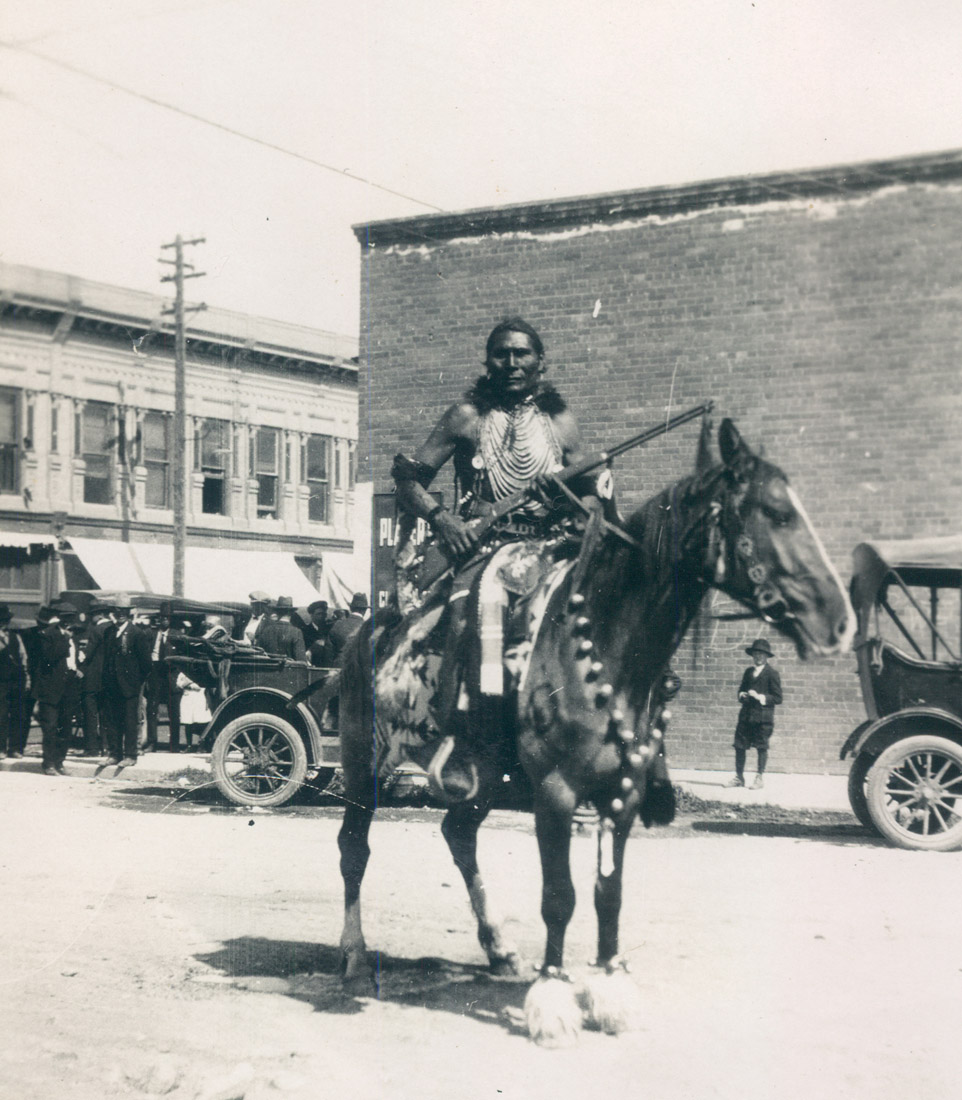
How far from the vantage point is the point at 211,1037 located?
146 inches

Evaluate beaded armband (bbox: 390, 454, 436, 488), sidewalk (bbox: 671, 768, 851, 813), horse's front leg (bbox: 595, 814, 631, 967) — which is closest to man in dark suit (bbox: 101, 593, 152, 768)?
sidewalk (bbox: 671, 768, 851, 813)

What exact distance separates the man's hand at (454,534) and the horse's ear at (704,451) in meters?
0.92

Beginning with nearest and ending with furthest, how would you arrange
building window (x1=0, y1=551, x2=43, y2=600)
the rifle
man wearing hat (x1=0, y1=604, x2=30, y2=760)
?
the rifle < building window (x1=0, y1=551, x2=43, y2=600) < man wearing hat (x1=0, y1=604, x2=30, y2=760)

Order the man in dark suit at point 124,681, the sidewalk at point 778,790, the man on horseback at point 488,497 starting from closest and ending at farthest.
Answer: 1. the man on horseback at point 488,497
2. the sidewalk at point 778,790
3. the man in dark suit at point 124,681

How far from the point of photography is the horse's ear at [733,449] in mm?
3289

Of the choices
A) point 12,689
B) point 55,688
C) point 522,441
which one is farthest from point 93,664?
point 522,441

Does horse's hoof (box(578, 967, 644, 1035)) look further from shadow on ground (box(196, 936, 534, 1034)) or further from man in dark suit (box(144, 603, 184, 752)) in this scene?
man in dark suit (box(144, 603, 184, 752))

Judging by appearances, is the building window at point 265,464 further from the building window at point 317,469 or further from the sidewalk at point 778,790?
the sidewalk at point 778,790

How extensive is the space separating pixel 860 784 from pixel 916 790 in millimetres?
361

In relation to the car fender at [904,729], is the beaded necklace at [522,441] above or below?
above

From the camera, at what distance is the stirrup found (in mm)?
3943

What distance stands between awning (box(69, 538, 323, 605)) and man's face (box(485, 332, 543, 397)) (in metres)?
3.62

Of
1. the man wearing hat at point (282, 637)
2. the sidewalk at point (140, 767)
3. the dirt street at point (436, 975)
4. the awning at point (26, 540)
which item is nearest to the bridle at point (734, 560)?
the dirt street at point (436, 975)

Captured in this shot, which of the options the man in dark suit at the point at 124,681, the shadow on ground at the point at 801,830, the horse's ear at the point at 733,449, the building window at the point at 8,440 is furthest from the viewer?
the man in dark suit at the point at 124,681
